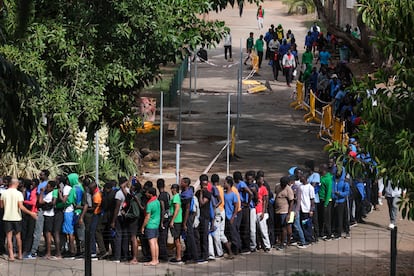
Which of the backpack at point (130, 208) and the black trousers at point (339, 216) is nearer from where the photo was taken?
the backpack at point (130, 208)

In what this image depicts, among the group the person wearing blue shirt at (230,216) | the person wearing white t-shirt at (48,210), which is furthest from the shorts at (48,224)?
the person wearing blue shirt at (230,216)

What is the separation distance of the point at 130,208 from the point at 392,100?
4.95 meters

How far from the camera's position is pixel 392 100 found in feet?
42.7

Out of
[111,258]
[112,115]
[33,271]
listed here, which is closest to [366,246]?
[111,258]

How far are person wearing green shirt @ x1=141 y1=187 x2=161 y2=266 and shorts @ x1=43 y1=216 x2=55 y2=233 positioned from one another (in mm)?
1367

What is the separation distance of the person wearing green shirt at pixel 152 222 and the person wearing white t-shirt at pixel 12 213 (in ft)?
5.47

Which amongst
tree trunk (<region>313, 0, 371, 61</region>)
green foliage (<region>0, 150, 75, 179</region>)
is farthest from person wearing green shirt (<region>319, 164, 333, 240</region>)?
tree trunk (<region>313, 0, 371, 61</region>)

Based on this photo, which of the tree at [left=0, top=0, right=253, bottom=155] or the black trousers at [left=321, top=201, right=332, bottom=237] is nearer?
the black trousers at [left=321, top=201, right=332, bottom=237]

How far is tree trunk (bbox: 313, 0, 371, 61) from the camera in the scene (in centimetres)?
3312

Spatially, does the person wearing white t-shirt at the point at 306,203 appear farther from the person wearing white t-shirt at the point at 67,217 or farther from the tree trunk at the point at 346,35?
the tree trunk at the point at 346,35

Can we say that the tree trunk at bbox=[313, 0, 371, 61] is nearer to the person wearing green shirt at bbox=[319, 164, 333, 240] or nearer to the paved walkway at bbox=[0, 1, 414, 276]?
the paved walkway at bbox=[0, 1, 414, 276]

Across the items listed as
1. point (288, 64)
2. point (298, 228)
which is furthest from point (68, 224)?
point (288, 64)

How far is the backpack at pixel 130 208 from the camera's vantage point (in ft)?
53.7

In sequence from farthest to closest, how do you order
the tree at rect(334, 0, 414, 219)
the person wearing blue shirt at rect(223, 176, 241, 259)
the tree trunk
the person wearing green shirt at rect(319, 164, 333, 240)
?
the tree trunk
the person wearing green shirt at rect(319, 164, 333, 240)
the person wearing blue shirt at rect(223, 176, 241, 259)
the tree at rect(334, 0, 414, 219)
